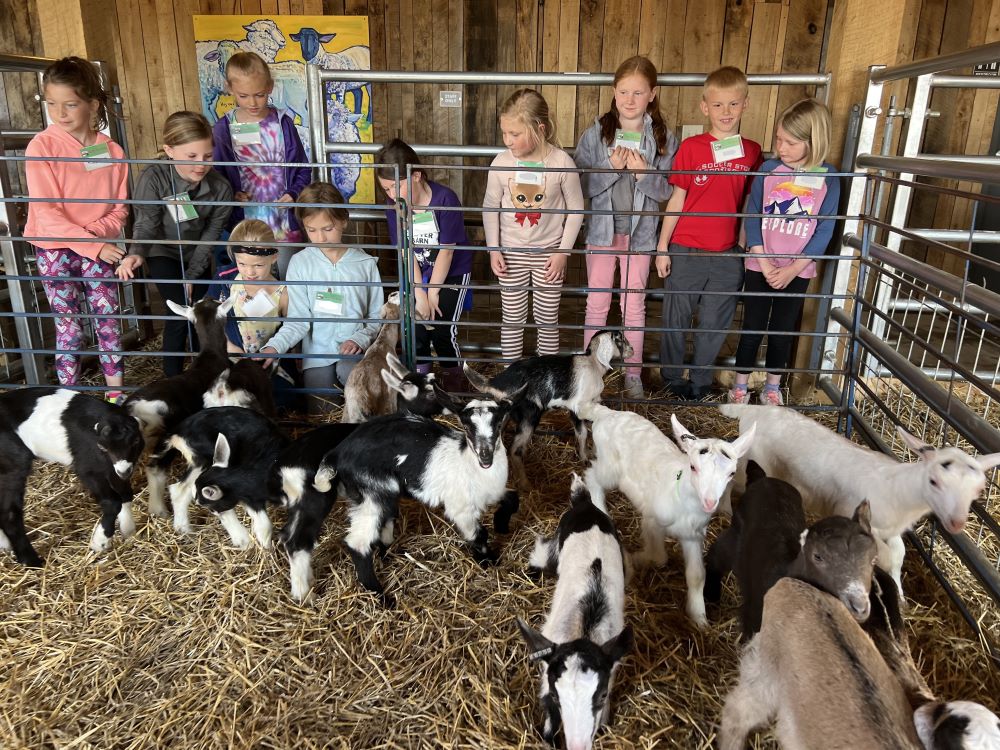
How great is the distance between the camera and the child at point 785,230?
15.0 feet

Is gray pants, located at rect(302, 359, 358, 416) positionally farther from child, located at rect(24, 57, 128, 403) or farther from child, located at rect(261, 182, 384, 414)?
child, located at rect(24, 57, 128, 403)

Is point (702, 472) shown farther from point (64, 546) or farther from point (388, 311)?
point (64, 546)

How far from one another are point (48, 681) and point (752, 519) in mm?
2796

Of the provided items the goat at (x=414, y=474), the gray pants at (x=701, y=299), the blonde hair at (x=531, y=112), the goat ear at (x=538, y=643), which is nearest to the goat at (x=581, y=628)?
the goat ear at (x=538, y=643)

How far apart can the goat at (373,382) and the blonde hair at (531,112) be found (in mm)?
1333

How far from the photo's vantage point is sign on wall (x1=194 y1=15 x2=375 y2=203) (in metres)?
7.65

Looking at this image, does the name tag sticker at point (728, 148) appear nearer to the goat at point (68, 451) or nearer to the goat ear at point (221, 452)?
the goat ear at point (221, 452)

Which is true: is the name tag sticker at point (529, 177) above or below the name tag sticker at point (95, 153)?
below

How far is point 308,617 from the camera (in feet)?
10.5

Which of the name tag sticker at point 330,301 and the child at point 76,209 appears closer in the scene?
the child at point 76,209

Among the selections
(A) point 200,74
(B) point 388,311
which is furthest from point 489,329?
(A) point 200,74

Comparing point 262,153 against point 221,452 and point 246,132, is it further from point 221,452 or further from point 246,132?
point 221,452

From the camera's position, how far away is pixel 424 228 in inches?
178

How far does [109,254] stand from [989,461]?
4968 millimetres
